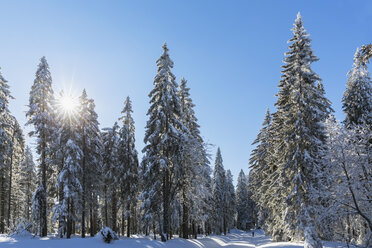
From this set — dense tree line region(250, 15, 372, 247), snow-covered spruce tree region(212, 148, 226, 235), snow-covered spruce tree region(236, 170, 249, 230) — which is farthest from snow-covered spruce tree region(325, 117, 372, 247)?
snow-covered spruce tree region(236, 170, 249, 230)

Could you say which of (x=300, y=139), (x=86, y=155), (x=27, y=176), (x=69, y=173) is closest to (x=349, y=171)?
(x=300, y=139)

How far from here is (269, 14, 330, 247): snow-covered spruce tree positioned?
20875 millimetres

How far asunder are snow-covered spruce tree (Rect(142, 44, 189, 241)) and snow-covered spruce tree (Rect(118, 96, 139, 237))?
7.41m

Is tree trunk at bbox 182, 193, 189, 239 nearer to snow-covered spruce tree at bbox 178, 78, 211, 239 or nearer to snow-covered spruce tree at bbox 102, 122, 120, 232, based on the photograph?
snow-covered spruce tree at bbox 178, 78, 211, 239

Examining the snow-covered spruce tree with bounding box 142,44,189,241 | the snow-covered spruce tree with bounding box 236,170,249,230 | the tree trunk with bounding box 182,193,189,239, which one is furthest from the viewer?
the snow-covered spruce tree with bounding box 236,170,249,230

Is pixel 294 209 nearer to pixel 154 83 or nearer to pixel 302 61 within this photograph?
pixel 302 61

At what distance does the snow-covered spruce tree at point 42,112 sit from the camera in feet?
79.9

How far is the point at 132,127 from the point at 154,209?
1262 cm

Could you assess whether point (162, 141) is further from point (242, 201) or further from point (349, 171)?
point (242, 201)

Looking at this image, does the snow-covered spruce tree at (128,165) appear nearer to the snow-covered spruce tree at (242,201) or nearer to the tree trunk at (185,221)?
the tree trunk at (185,221)

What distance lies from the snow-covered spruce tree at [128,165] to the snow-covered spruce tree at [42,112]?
9278mm

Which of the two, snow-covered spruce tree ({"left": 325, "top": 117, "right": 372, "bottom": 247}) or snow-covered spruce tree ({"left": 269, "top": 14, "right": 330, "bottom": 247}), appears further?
snow-covered spruce tree ({"left": 269, "top": 14, "right": 330, "bottom": 247})

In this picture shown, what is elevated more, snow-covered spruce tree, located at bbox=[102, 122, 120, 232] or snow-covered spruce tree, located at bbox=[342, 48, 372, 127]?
snow-covered spruce tree, located at bbox=[342, 48, 372, 127]

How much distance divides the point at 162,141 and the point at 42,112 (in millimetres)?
11422
